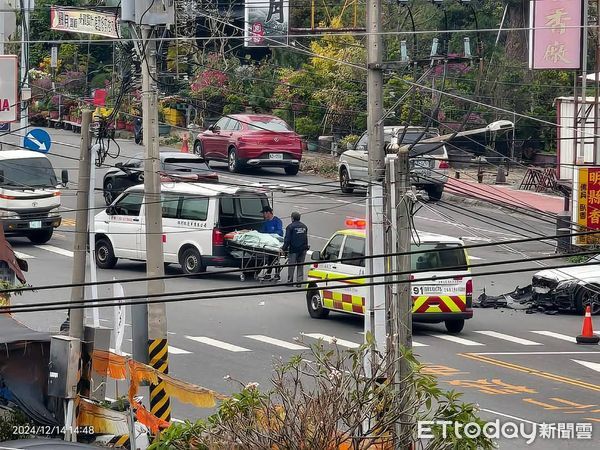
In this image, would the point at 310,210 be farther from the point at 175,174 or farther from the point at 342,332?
the point at 342,332

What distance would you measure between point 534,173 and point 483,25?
1037cm

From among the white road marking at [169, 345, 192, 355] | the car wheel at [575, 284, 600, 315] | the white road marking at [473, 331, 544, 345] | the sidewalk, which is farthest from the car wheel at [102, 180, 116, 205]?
the car wheel at [575, 284, 600, 315]

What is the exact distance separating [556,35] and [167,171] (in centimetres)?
1002

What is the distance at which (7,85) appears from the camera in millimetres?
27781

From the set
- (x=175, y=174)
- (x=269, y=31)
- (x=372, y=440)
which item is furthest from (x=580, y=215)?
(x=269, y=31)

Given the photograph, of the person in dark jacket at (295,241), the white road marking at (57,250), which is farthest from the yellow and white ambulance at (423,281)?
the white road marking at (57,250)

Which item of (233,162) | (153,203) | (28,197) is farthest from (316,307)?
(233,162)

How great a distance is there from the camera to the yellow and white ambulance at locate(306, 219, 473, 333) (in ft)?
74.8

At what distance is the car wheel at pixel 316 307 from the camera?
24391 mm

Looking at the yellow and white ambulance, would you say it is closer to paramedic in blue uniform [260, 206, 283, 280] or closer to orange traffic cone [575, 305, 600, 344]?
orange traffic cone [575, 305, 600, 344]

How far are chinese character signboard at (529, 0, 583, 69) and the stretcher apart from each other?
8.28m

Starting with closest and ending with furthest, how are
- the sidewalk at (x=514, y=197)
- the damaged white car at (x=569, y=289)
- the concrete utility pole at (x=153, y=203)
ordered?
the concrete utility pole at (x=153, y=203), the damaged white car at (x=569, y=289), the sidewalk at (x=514, y=197)

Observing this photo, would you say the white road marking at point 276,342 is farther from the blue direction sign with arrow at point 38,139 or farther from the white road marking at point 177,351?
the blue direction sign with arrow at point 38,139

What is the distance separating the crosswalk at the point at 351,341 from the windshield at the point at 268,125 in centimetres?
1589
